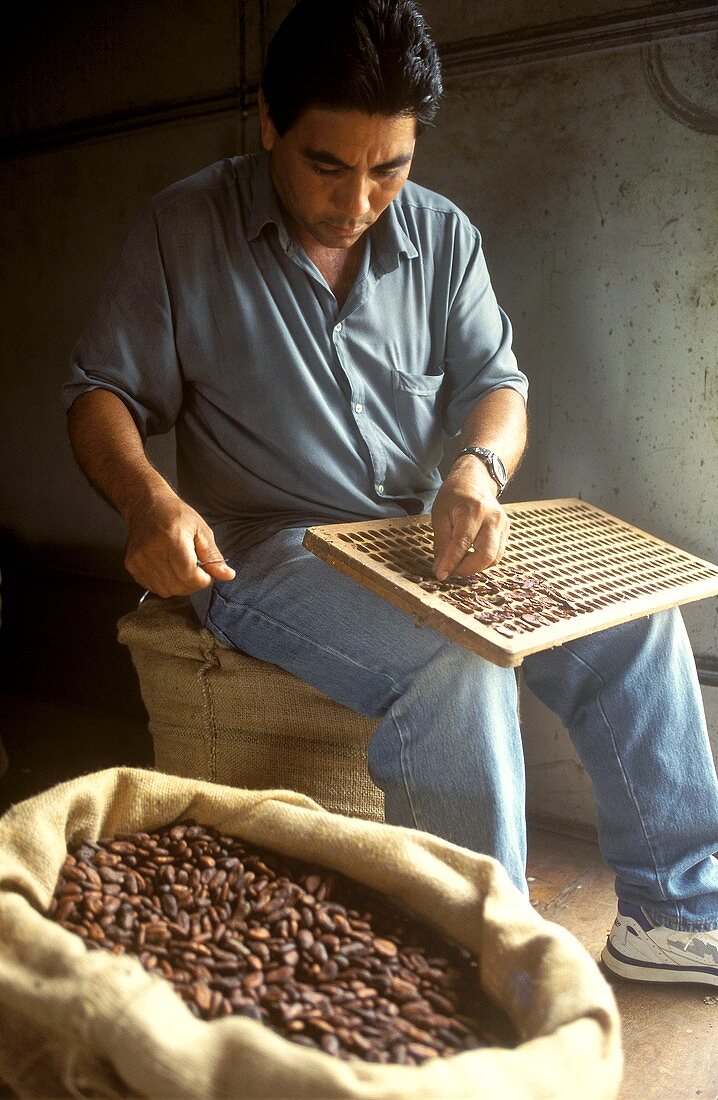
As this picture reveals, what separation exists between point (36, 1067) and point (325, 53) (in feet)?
4.96

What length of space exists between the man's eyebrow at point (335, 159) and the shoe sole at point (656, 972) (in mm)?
1514

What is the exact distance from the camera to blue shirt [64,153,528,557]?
190 cm

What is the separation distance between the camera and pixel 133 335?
6.20ft

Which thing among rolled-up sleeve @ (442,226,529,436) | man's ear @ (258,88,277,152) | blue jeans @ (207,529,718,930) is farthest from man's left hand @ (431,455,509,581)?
man's ear @ (258,88,277,152)

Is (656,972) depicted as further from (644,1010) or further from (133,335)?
(133,335)

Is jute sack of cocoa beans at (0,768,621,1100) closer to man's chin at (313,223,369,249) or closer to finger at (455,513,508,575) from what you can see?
finger at (455,513,508,575)

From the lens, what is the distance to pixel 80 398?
1.87 m

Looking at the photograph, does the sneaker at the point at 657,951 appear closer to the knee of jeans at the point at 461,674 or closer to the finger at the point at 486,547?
the knee of jeans at the point at 461,674

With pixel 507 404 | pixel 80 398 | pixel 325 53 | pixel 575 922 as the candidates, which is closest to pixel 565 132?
pixel 507 404

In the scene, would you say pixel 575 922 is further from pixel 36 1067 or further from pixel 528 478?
pixel 36 1067

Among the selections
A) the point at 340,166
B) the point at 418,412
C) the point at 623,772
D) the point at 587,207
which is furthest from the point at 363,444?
the point at 587,207

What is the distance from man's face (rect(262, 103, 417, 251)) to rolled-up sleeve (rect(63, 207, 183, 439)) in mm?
299

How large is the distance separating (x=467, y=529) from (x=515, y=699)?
0.96 ft

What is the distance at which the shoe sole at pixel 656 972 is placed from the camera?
1809mm
